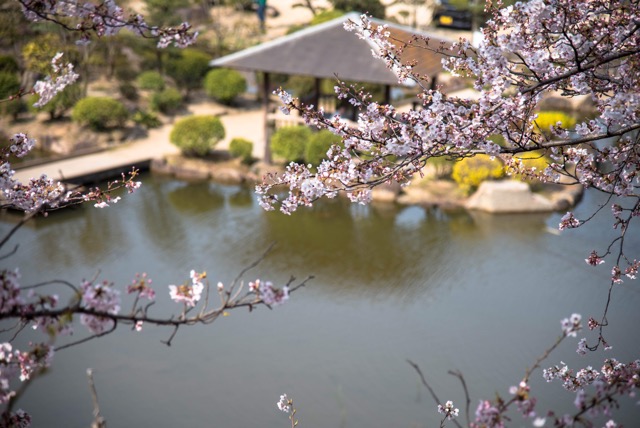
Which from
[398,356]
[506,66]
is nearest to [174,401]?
[398,356]

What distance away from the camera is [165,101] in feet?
52.9

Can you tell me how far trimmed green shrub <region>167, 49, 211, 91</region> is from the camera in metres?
17.4

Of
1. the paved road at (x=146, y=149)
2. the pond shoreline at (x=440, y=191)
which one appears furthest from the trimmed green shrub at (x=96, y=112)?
the pond shoreline at (x=440, y=191)

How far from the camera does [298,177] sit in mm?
4590

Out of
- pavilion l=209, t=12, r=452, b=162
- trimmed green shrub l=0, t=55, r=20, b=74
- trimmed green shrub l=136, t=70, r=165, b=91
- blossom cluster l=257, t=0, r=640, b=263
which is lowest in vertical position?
trimmed green shrub l=136, t=70, r=165, b=91

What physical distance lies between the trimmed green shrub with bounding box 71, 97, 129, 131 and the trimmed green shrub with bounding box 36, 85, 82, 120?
1.64ft

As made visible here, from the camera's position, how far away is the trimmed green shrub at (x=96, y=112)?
14.4 metres

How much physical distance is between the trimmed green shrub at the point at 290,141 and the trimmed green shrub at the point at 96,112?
366 centimetres

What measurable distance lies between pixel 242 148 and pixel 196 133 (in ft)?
2.99

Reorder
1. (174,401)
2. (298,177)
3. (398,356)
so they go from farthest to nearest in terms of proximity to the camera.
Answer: (398,356) → (174,401) → (298,177)

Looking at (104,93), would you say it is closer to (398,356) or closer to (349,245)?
(349,245)

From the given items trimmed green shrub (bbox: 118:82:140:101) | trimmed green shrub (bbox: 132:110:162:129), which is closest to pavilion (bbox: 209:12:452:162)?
trimmed green shrub (bbox: 132:110:162:129)

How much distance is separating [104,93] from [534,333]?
1270 cm

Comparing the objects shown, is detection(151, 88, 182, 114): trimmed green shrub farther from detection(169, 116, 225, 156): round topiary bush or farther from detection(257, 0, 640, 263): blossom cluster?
detection(257, 0, 640, 263): blossom cluster
